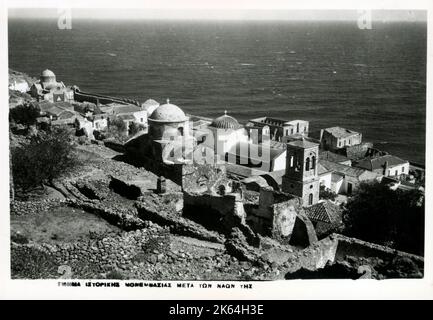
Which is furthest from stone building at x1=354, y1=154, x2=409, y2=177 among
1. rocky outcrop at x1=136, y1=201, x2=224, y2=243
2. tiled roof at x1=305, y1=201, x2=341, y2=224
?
rocky outcrop at x1=136, y1=201, x2=224, y2=243

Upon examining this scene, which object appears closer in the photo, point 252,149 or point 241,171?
point 241,171

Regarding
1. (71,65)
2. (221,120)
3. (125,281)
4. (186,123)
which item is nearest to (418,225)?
(125,281)

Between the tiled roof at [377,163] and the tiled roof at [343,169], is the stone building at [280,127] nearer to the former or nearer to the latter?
the tiled roof at [377,163]

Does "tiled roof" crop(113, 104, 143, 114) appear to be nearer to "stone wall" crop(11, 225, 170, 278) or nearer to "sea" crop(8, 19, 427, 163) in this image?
"sea" crop(8, 19, 427, 163)

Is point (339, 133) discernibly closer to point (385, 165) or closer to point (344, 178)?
point (385, 165)

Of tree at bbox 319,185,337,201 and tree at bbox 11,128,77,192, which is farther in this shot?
tree at bbox 319,185,337,201

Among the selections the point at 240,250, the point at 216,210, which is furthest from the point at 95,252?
the point at 216,210

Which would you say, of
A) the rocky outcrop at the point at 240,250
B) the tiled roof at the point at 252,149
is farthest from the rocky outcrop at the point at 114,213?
the tiled roof at the point at 252,149

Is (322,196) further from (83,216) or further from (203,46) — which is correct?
(203,46)
